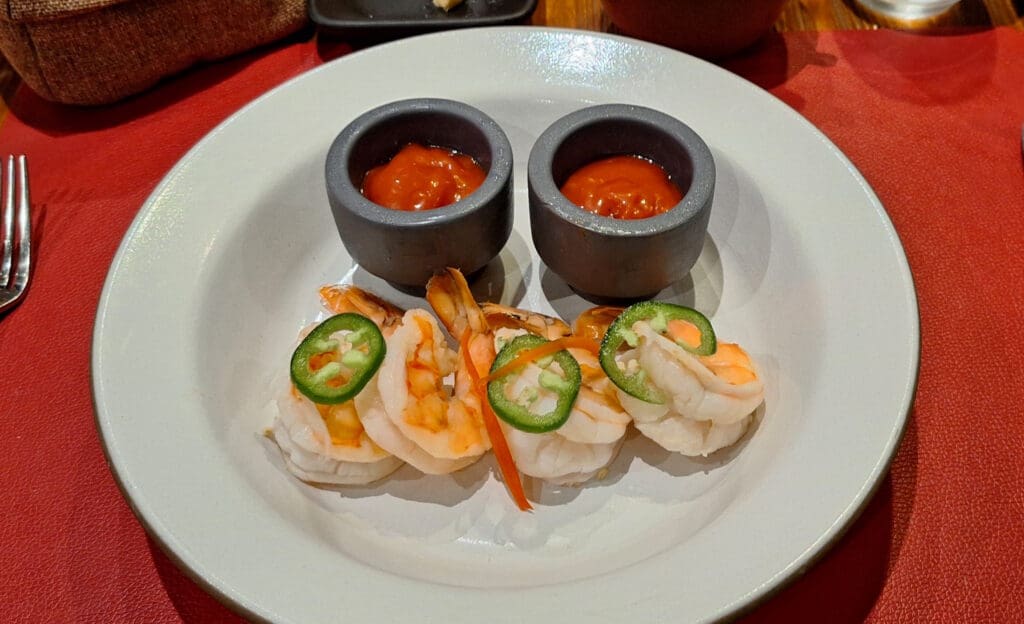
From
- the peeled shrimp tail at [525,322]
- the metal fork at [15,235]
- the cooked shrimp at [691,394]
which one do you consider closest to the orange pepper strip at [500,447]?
the peeled shrimp tail at [525,322]

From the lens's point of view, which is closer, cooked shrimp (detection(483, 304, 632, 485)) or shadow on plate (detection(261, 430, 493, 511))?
cooked shrimp (detection(483, 304, 632, 485))

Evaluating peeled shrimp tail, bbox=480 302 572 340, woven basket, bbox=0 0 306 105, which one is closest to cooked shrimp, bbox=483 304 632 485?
peeled shrimp tail, bbox=480 302 572 340

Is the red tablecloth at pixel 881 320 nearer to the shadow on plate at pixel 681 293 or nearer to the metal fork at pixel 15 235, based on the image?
the metal fork at pixel 15 235

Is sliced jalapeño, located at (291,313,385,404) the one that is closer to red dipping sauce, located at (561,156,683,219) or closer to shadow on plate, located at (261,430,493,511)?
shadow on plate, located at (261,430,493,511)

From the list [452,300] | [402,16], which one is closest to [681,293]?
[452,300]

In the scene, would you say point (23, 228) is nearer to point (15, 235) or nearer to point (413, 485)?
point (15, 235)

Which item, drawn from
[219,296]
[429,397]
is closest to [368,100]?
[219,296]

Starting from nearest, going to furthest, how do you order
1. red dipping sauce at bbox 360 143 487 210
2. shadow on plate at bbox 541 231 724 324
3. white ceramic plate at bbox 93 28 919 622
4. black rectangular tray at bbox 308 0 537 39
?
white ceramic plate at bbox 93 28 919 622 → red dipping sauce at bbox 360 143 487 210 → shadow on plate at bbox 541 231 724 324 → black rectangular tray at bbox 308 0 537 39
